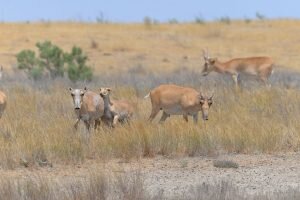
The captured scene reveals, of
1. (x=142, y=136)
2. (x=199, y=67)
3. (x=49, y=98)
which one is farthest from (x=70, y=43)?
(x=142, y=136)

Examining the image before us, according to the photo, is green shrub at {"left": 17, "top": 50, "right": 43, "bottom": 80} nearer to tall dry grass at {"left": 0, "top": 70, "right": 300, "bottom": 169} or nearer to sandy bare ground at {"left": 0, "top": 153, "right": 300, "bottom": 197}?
tall dry grass at {"left": 0, "top": 70, "right": 300, "bottom": 169}

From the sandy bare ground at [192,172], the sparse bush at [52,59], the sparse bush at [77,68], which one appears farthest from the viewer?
the sparse bush at [52,59]

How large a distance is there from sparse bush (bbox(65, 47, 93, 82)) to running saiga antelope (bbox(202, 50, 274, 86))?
15.6ft

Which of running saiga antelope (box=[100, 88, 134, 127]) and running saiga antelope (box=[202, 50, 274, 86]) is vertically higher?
running saiga antelope (box=[100, 88, 134, 127])

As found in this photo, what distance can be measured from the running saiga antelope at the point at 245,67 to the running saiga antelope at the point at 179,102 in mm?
10052

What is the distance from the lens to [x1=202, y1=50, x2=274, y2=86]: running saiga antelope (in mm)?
28172

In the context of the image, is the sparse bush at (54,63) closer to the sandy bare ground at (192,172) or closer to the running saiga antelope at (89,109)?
the running saiga antelope at (89,109)

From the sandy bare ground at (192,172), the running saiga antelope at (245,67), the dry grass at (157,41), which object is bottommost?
the dry grass at (157,41)

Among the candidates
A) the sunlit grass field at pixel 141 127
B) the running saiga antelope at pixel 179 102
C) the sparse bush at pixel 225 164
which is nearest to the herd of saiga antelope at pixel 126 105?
the running saiga antelope at pixel 179 102

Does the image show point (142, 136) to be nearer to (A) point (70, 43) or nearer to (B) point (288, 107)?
(B) point (288, 107)

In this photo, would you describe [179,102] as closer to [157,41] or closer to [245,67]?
[245,67]

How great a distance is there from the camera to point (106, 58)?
1695 inches

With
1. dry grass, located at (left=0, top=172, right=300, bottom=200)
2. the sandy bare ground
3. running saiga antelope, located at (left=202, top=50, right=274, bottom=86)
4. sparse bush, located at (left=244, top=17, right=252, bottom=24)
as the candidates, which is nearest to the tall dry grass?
the sandy bare ground

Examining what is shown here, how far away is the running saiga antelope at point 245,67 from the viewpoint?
28.2 m
